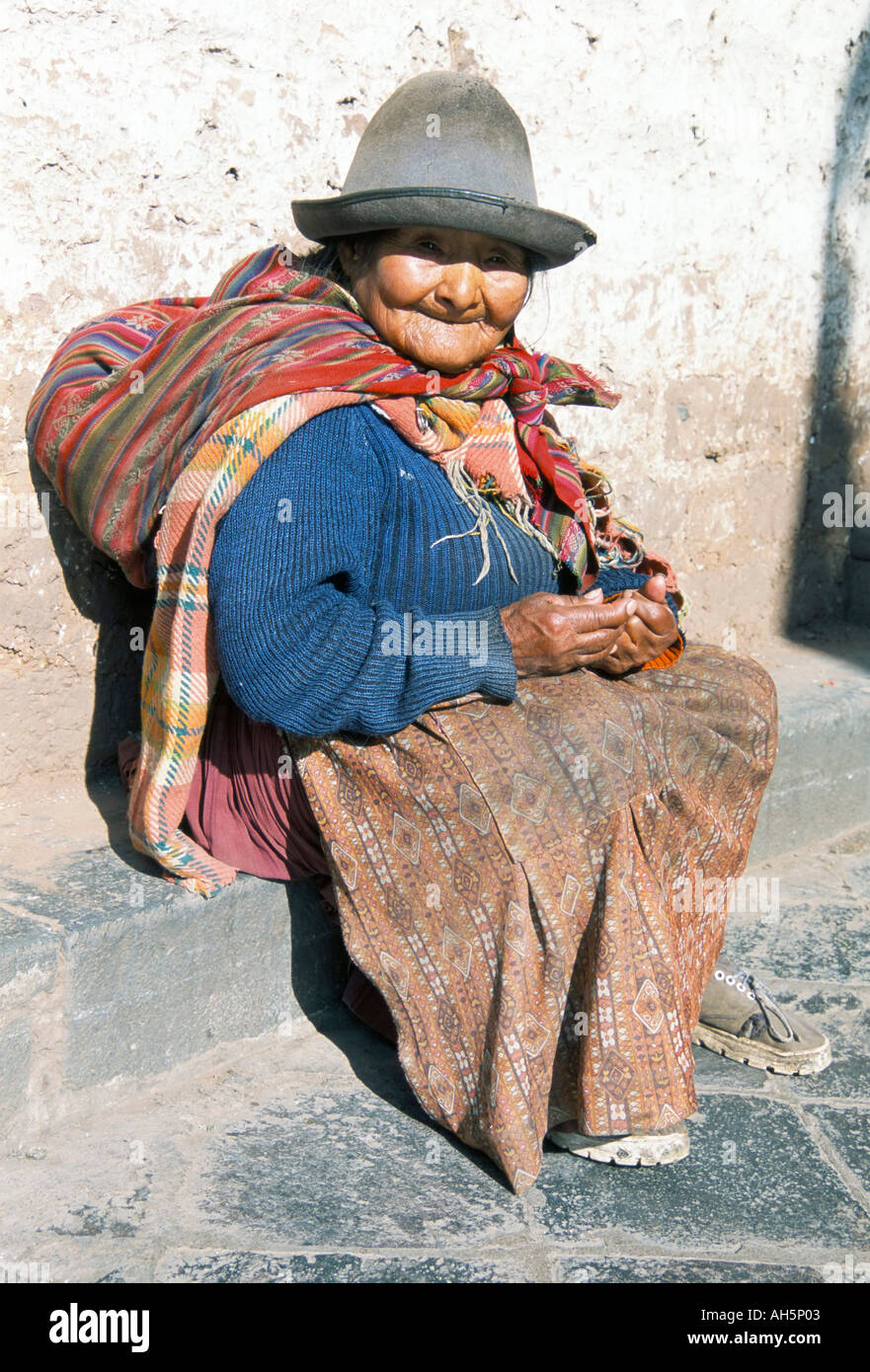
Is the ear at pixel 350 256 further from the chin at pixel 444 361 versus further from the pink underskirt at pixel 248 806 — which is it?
the pink underskirt at pixel 248 806

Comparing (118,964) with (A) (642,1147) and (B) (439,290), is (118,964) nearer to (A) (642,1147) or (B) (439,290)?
(A) (642,1147)

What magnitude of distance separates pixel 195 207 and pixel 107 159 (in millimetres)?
225

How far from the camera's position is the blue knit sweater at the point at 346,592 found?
82.1 inches

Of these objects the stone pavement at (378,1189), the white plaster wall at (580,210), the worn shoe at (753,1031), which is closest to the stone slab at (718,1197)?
the stone pavement at (378,1189)

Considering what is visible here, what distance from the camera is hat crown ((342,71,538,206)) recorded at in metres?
2.31

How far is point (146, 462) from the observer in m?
2.38

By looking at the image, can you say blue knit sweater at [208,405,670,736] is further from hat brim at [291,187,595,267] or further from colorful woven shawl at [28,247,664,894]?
hat brim at [291,187,595,267]

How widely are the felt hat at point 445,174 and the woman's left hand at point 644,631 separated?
656mm

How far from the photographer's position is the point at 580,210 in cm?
355

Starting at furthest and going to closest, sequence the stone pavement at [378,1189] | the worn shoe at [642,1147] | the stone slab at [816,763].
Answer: the stone slab at [816,763] → the worn shoe at [642,1147] → the stone pavement at [378,1189]

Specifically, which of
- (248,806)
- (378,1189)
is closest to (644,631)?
(248,806)

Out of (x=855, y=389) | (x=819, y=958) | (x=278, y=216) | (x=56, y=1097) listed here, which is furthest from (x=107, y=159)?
(x=855, y=389)
